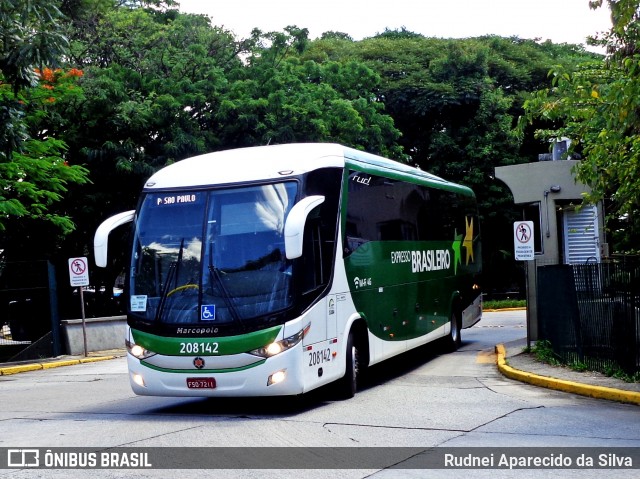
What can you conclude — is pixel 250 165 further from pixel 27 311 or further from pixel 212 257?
pixel 27 311

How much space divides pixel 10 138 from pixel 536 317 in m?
11.6

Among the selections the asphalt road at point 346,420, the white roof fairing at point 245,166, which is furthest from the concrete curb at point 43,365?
the white roof fairing at point 245,166

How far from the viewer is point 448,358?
64.2 feet

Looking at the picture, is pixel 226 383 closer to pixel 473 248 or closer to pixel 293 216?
pixel 293 216

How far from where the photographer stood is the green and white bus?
1142 centimetres

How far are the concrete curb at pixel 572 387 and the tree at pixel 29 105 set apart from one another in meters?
10.2

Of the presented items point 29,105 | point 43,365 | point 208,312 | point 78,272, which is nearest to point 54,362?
point 43,365

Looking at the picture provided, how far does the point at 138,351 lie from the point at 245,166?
282cm

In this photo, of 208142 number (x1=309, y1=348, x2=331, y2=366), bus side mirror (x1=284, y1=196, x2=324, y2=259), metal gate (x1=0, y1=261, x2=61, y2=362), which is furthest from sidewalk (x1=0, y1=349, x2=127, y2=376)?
bus side mirror (x1=284, y1=196, x2=324, y2=259)

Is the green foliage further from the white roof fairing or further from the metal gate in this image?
the metal gate

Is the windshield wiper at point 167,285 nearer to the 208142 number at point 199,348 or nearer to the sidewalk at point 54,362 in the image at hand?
the 208142 number at point 199,348

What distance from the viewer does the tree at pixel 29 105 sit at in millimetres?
17109

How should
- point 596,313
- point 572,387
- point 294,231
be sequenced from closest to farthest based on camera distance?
point 294,231
point 572,387
point 596,313

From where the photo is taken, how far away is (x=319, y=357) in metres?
12.1
